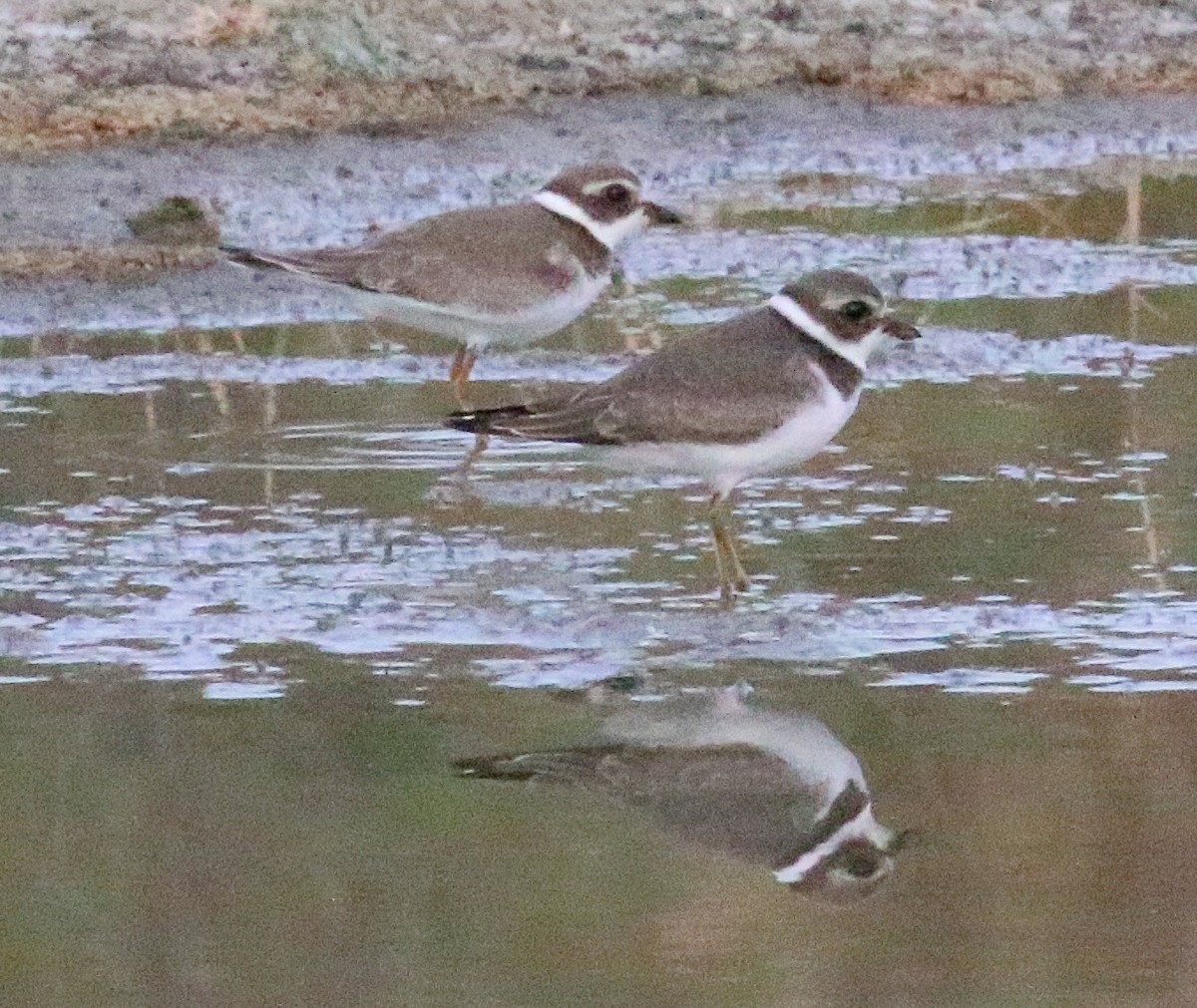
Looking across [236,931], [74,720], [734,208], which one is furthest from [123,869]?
[734,208]

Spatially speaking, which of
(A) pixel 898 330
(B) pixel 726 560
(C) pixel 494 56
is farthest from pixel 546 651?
(C) pixel 494 56

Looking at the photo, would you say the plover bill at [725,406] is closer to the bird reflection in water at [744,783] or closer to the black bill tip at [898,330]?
the black bill tip at [898,330]

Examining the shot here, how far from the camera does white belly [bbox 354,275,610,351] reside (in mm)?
9273

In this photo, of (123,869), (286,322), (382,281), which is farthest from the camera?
(286,322)

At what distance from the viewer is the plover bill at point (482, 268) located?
9.27m

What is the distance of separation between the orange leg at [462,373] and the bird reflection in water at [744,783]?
10.8ft

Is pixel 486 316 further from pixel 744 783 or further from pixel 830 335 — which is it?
pixel 744 783

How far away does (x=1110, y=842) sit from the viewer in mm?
5266

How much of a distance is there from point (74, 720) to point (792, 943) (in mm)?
1793

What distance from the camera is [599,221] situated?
31.8 ft

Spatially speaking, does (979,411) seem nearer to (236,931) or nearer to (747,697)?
(747,697)

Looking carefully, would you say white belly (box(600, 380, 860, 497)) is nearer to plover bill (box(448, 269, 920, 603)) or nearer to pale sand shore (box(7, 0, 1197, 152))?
→ plover bill (box(448, 269, 920, 603))

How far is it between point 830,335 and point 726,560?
74cm

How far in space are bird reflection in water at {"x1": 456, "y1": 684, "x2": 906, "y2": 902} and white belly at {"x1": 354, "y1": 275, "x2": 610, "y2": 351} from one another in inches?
130
